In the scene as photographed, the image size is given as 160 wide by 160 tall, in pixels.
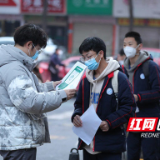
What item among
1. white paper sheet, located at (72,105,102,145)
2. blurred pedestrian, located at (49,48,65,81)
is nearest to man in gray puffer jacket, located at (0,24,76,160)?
white paper sheet, located at (72,105,102,145)

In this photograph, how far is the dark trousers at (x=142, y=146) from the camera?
4129 millimetres

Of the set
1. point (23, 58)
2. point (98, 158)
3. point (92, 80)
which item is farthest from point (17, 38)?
point (98, 158)

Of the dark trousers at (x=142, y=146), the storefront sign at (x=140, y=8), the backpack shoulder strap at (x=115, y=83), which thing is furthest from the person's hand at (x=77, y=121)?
the storefront sign at (x=140, y=8)

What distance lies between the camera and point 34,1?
25.6 metres

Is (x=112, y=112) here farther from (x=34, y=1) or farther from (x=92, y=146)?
(x=34, y=1)

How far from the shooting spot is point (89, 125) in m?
3.17

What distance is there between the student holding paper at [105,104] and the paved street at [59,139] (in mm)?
2567

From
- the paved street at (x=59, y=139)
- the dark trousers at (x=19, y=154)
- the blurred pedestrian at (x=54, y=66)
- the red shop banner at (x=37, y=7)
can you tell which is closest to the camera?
the dark trousers at (x=19, y=154)

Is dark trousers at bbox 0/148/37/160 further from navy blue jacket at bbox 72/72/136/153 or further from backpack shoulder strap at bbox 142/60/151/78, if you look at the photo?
backpack shoulder strap at bbox 142/60/151/78

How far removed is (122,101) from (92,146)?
519mm

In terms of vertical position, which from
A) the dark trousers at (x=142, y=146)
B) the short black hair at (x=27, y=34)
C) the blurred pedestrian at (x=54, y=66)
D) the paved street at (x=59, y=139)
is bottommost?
the paved street at (x=59, y=139)

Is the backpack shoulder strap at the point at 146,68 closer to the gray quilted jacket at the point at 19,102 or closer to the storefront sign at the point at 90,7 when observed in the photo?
the gray quilted jacket at the point at 19,102

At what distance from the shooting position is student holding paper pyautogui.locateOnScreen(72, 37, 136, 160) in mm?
3160

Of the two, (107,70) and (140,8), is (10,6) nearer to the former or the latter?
(140,8)
